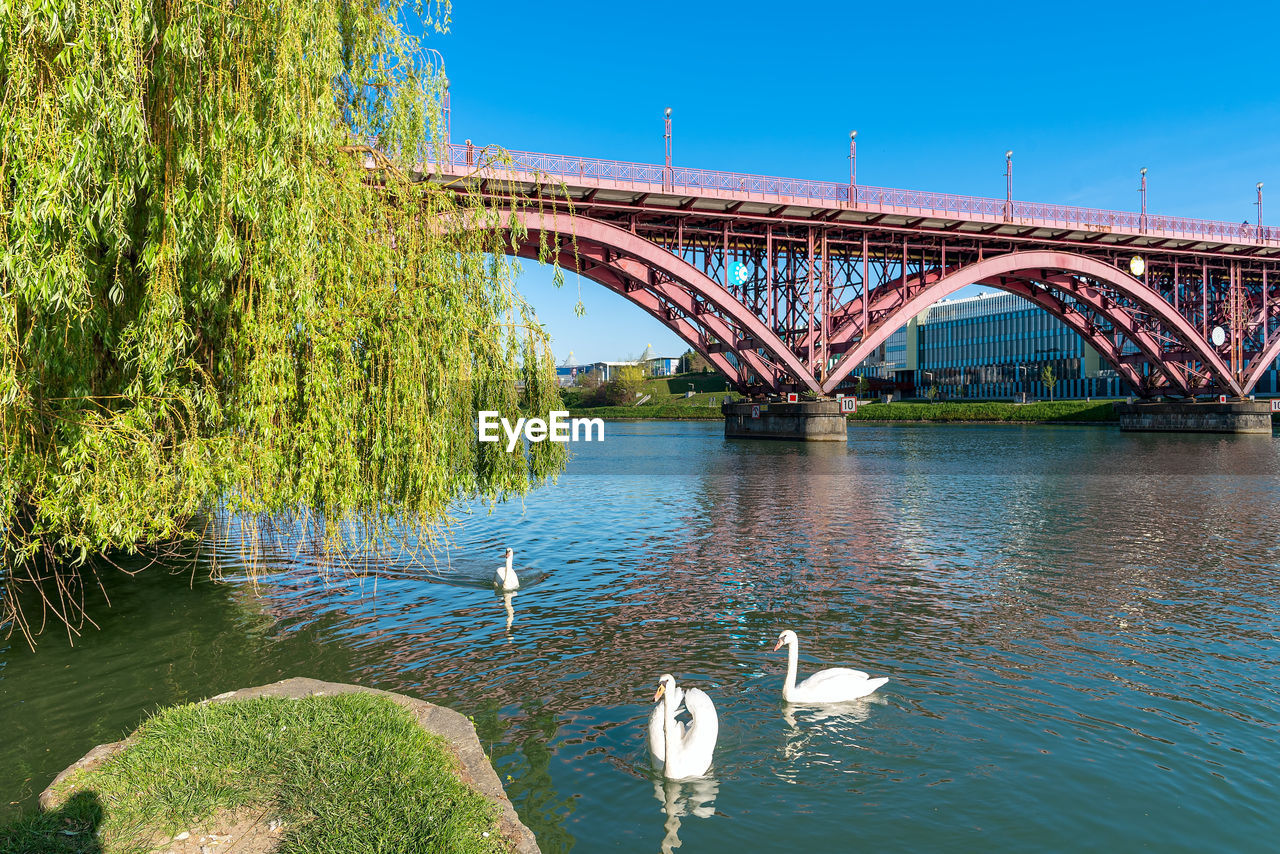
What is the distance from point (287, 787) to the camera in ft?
18.3

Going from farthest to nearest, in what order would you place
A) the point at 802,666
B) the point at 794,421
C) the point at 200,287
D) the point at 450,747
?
the point at 794,421, the point at 802,666, the point at 200,287, the point at 450,747

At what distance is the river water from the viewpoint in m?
6.16

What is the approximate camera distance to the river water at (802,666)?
616 centimetres

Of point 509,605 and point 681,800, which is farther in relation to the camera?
point 509,605

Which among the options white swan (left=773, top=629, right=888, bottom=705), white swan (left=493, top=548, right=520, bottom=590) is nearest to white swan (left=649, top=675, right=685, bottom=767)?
white swan (left=773, top=629, right=888, bottom=705)

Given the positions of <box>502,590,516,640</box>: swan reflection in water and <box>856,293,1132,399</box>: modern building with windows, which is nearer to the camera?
<box>502,590,516,640</box>: swan reflection in water

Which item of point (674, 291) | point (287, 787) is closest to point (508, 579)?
point (287, 787)

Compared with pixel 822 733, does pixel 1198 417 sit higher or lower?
higher

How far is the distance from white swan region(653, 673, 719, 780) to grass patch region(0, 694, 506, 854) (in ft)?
5.73

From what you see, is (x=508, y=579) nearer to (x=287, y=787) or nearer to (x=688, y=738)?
(x=688, y=738)

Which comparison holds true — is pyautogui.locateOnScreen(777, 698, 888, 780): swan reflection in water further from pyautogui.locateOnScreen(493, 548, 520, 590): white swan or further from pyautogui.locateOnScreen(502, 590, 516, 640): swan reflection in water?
pyautogui.locateOnScreen(493, 548, 520, 590): white swan

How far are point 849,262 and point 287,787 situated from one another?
158 ft

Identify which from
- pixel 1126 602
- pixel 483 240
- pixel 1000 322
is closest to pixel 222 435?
pixel 483 240

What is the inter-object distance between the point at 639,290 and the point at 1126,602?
3462 cm
